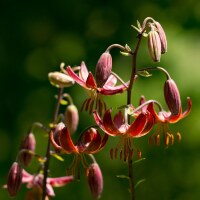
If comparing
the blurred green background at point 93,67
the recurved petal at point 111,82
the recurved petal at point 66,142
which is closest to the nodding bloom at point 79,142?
the recurved petal at point 66,142

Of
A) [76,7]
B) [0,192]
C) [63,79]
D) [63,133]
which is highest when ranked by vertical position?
[76,7]

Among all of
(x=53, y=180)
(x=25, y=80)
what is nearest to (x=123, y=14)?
(x=25, y=80)

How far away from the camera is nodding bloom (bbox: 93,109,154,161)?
1476 millimetres

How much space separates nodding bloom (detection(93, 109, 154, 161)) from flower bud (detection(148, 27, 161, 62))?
12cm

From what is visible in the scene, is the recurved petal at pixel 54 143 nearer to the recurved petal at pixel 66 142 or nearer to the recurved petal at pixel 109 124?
the recurved petal at pixel 66 142

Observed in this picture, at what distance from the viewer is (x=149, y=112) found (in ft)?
4.91

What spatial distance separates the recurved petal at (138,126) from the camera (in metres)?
1.47

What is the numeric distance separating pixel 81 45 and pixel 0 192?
36.1 inches

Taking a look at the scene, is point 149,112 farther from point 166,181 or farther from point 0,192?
point 0,192

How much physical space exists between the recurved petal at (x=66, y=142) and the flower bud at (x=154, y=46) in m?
0.24

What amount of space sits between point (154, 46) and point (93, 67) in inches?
83.1

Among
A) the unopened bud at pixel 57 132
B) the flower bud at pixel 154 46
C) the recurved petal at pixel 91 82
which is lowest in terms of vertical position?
the unopened bud at pixel 57 132

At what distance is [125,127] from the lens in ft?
4.97

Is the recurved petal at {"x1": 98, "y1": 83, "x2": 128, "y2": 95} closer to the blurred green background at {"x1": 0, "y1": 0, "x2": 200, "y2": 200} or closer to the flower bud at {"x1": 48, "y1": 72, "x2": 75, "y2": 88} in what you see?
the flower bud at {"x1": 48, "y1": 72, "x2": 75, "y2": 88}
